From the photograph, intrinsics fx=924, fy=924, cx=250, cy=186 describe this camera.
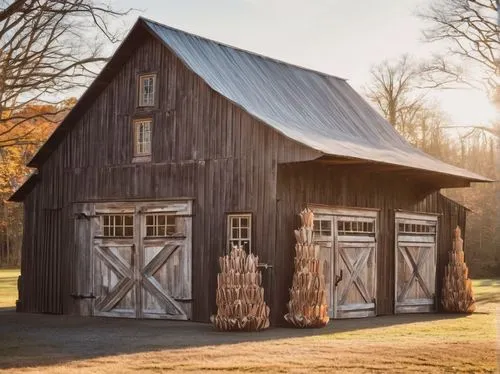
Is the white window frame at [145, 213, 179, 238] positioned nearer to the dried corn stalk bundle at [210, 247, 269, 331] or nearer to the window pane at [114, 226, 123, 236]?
the window pane at [114, 226, 123, 236]

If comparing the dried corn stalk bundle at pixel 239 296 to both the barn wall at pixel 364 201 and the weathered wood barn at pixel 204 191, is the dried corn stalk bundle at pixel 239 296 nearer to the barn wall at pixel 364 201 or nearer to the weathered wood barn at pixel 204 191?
the weathered wood barn at pixel 204 191

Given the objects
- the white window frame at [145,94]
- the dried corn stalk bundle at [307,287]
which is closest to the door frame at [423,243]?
the dried corn stalk bundle at [307,287]

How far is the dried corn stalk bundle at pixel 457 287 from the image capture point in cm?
2484

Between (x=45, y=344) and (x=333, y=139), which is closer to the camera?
(x=45, y=344)

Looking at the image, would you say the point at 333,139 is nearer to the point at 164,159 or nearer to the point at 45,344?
the point at 164,159

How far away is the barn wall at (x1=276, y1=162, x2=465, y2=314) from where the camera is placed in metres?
19.5

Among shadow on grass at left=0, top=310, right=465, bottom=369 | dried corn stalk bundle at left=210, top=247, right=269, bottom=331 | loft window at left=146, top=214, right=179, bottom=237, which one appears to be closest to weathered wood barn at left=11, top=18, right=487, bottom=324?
loft window at left=146, top=214, right=179, bottom=237

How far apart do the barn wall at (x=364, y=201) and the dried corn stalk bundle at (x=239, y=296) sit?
927 mm

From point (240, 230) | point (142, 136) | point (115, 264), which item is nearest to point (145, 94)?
point (142, 136)

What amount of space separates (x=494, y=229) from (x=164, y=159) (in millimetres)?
31542

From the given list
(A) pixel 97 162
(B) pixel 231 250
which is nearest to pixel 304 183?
(B) pixel 231 250

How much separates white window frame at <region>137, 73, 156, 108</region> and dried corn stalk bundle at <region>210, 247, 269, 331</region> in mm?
5022

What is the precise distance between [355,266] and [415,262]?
10.4 feet

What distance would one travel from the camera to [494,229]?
4900cm
